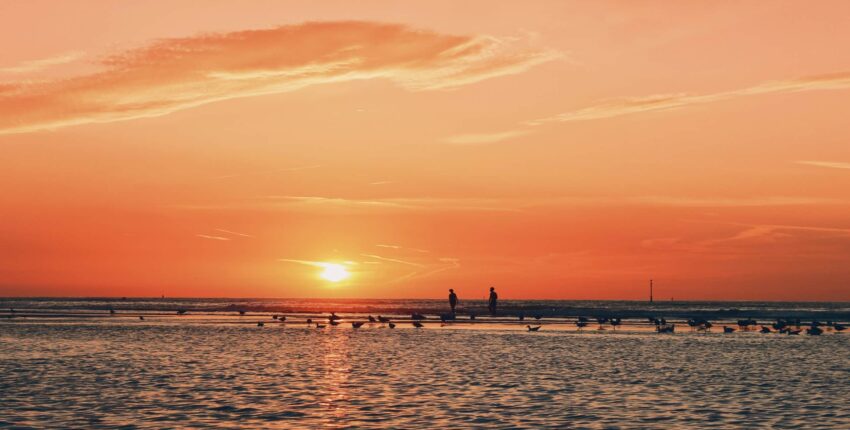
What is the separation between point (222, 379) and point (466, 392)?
10.7 meters

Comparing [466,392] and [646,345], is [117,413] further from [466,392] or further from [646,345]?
[646,345]

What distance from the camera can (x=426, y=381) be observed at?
1463 inches

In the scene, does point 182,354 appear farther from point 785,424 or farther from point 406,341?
point 785,424

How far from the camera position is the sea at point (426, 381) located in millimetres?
27703

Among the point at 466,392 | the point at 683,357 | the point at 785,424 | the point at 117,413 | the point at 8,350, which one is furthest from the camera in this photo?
the point at 8,350

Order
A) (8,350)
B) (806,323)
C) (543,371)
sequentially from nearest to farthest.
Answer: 1. (543,371)
2. (8,350)
3. (806,323)

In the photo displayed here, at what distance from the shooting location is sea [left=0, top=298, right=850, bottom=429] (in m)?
27.7

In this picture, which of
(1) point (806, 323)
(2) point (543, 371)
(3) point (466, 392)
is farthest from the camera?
(1) point (806, 323)

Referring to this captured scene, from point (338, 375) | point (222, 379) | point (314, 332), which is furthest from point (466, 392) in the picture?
point (314, 332)

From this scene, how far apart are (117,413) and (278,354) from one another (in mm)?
23048

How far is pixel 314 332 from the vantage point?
249 ft

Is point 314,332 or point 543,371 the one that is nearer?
point 543,371

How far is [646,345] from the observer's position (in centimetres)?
5881

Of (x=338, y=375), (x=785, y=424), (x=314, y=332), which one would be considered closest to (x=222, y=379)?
(x=338, y=375)
